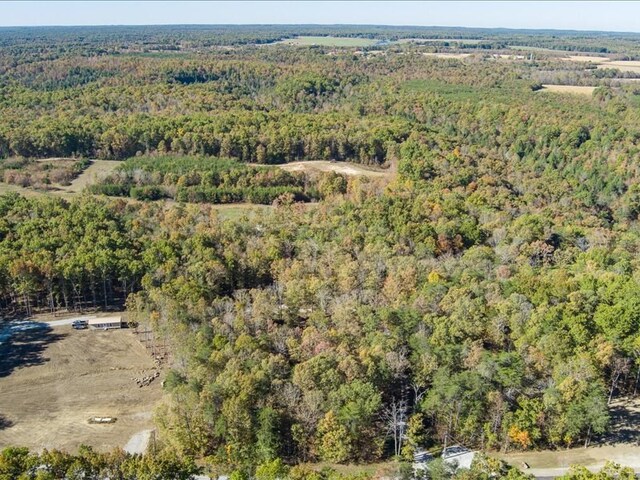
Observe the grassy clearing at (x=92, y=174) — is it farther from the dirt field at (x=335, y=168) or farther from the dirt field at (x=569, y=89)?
the dirt field at (x=569, y=89)

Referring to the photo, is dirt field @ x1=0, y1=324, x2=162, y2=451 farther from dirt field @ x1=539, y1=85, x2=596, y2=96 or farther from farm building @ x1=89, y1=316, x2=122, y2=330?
dirt field @ x1=539, y1=85, x2=596, y2=96

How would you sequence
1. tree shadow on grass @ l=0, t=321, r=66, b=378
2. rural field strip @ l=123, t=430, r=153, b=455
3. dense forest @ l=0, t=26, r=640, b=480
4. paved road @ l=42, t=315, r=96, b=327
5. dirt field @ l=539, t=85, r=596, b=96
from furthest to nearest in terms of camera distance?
dirt field @ l=539, t=85, r=596, b=96
paved road @ l=42, t=315, r=96, b=327
tree shadow on grass @ l=0, t=321, r=66, b=378
rural field strip @ l=123, t=430, r=153, b=455
dense forest @ l=0, t=26, r=640, b=480

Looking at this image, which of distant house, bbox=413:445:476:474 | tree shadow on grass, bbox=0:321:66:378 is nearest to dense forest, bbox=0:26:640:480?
distant house, bbox=413:445:476:474

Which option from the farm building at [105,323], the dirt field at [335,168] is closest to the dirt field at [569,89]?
the dirt field at [335,168]

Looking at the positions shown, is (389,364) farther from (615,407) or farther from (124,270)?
(124,270)

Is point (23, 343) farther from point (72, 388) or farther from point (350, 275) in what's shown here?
point (350, 275)

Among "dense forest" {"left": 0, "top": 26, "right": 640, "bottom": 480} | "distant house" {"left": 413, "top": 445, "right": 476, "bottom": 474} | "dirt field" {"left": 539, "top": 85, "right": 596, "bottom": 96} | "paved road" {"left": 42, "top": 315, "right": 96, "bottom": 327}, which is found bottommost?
"distant house" {"left": 413, "top": 445, "right": 476, "bottom": 474}
